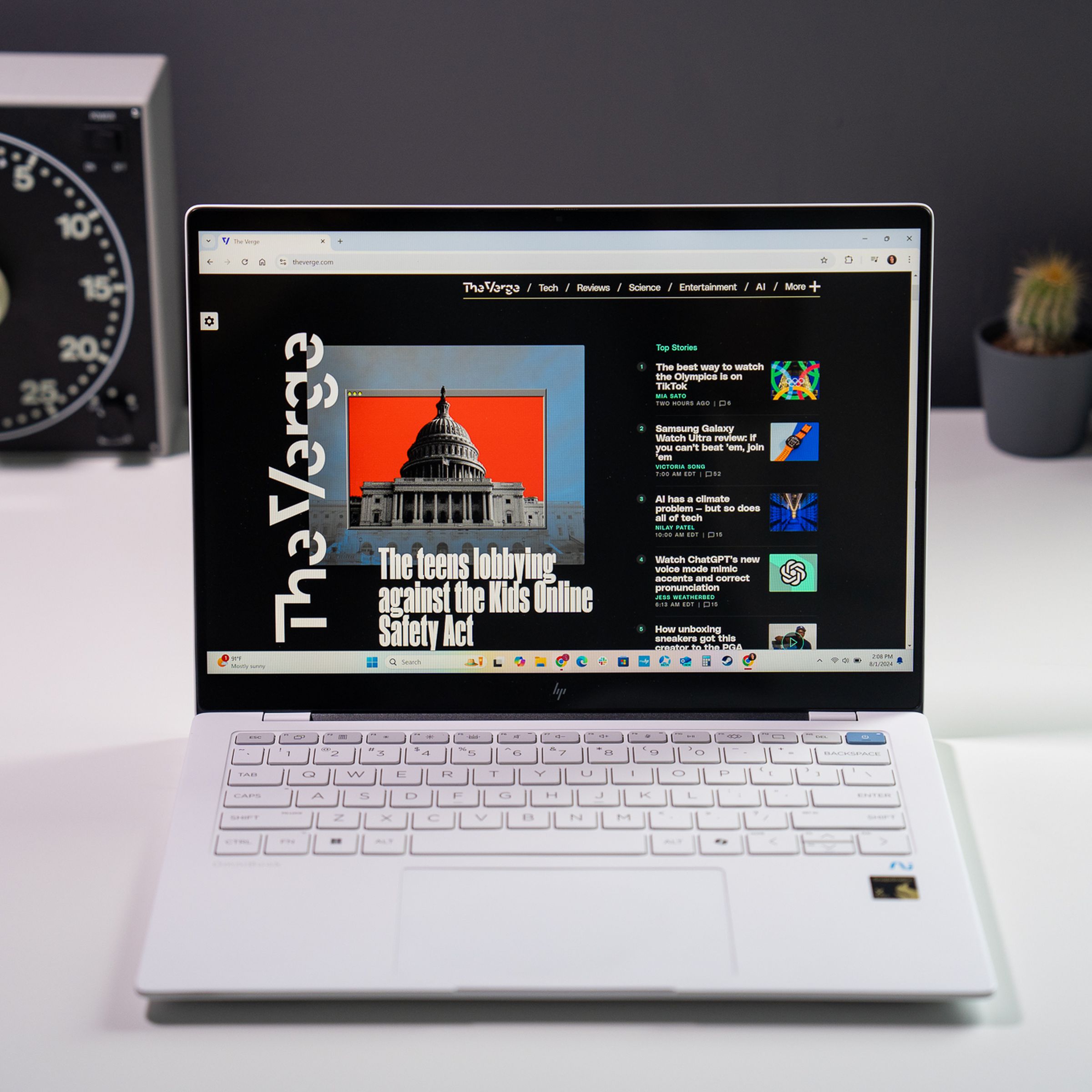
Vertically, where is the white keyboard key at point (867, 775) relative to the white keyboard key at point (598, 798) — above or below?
above

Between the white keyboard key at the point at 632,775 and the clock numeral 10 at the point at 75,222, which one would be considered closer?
the white keyboard key at the point at 632,775

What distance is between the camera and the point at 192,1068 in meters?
0.52

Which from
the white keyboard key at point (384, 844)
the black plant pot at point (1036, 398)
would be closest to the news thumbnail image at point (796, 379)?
the white keyboard key at point (384, 844)

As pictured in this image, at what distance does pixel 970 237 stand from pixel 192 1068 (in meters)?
0.94

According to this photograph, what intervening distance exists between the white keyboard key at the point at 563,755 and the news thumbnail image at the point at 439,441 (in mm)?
117

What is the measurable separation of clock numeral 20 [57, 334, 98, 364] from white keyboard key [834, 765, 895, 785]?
698 millimetres

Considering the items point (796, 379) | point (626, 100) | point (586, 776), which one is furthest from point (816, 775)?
point (626, 100)

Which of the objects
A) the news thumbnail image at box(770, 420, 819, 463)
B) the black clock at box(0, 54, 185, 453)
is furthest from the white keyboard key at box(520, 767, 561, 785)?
the black clock at box(0, 54, 185, 453)

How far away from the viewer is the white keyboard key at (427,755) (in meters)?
0.66

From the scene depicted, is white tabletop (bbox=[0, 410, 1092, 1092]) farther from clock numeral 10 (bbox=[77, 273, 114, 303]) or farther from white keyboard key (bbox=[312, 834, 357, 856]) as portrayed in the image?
clock numeral 10 (bbox=[77, 273, 114, 303])

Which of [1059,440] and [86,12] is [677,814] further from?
[86,12]

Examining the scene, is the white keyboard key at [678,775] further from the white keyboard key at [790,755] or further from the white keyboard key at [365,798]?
the white keyboard key at [365,798]

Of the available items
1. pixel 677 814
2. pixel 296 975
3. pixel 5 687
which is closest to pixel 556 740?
pixel 677 814

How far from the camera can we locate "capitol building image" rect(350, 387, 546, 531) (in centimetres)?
70
